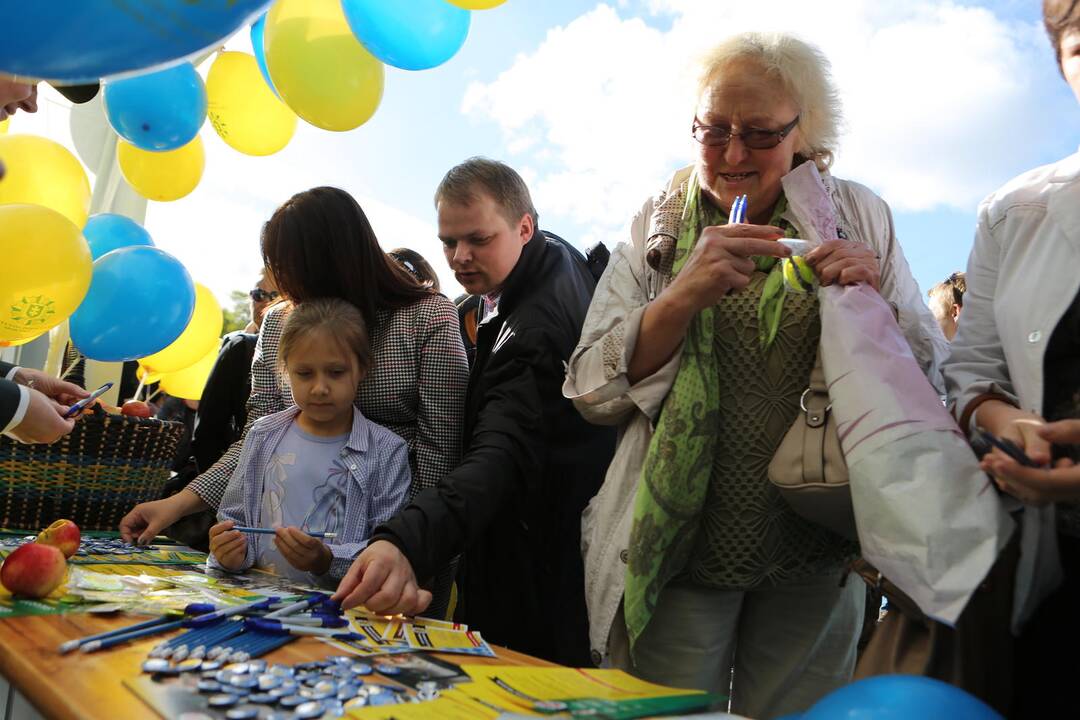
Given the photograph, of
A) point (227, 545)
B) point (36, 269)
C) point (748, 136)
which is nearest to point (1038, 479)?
point (748, 136)

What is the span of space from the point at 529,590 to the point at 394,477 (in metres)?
0.39

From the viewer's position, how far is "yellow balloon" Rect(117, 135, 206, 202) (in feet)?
10.5

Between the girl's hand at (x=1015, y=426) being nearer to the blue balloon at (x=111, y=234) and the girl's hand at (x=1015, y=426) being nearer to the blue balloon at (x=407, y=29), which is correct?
the blue balloon at (x=407, y=29)

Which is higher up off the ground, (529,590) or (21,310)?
(21,310)

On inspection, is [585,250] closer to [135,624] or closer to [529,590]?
[529,590]

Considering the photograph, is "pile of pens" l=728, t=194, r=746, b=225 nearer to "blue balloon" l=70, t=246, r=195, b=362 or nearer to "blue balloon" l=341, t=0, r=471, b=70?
"blue balloon" l=341, t=0, r=471, b=70

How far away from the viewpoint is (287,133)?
3277 mm

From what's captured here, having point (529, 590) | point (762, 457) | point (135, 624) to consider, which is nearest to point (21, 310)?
point (135, 624)

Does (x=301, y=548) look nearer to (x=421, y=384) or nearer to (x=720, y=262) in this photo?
(x=421, y=384)

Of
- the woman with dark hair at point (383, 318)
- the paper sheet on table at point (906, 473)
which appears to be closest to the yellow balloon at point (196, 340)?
the woman with dark hair at point (383, 318)

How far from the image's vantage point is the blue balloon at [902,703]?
0.67 m

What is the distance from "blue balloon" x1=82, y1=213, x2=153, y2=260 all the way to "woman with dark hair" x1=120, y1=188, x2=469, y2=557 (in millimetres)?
1362

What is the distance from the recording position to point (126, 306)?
2.57 m

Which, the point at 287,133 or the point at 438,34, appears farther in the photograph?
the point at 287,133
